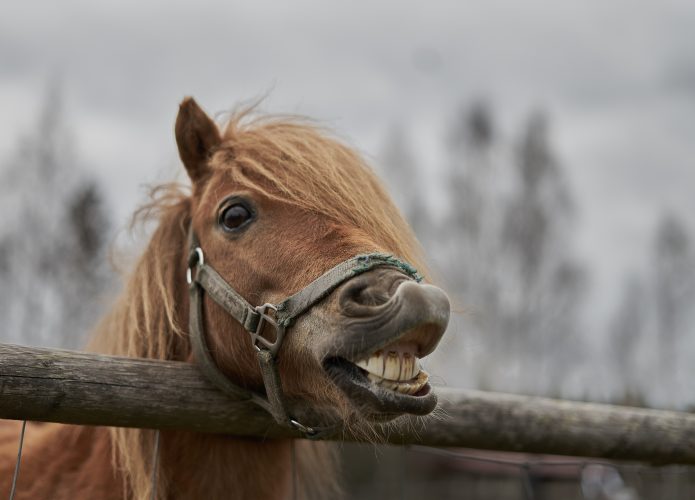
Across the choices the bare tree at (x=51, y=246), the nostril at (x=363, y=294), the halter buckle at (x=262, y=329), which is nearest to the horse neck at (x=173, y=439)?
the halter buckle at (x=262, y=329)

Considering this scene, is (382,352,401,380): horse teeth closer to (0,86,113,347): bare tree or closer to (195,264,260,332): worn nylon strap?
(195,264,260,332): worn nylon strap

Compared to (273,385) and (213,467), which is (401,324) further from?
(213,467)

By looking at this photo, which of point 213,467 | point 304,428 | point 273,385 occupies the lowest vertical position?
point 213,467

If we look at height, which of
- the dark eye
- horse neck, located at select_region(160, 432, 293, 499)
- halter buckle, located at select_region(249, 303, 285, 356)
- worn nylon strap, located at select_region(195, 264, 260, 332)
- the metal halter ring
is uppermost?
the dark eye

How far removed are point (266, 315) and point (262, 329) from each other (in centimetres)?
6

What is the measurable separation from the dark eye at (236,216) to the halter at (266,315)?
164 mm

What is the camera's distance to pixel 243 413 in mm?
2113

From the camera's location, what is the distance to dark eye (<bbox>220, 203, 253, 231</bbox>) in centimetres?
224

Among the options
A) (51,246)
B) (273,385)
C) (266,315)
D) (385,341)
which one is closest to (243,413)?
(273,385)

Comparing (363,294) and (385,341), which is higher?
(363,294)

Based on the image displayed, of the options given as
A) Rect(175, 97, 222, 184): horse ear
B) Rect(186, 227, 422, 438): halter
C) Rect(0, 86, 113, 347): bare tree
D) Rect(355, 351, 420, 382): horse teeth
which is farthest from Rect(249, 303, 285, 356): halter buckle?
Rect(0, 86, 113, 347): bare tree

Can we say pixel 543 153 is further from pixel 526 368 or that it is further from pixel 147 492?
pixel 147 492

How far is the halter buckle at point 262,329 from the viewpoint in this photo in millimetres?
1913

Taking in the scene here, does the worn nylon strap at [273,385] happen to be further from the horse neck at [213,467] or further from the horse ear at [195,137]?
the horse ear at [195,137]
